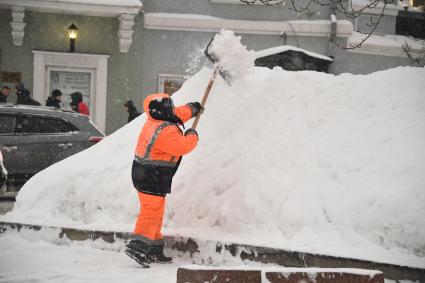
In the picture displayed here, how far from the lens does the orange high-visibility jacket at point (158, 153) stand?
228 inches

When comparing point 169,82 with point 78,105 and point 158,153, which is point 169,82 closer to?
point 78,105

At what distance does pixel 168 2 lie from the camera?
55.5ft

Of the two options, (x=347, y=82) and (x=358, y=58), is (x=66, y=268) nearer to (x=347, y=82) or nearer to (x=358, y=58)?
(x=347, y=82)

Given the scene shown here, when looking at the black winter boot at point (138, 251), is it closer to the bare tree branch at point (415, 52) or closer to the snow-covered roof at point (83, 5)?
the bare tree branch at point (415, 52)

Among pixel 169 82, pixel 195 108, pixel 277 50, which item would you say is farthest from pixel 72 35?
pixel 195 108

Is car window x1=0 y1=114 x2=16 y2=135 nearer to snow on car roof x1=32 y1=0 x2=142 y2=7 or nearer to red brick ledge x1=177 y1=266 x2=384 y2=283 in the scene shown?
snow on car roof x1=32 y1=0 x2=142 y2=7

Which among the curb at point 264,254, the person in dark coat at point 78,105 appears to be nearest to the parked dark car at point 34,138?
the person in dark coat at point 78,105

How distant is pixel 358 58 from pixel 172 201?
12.1m

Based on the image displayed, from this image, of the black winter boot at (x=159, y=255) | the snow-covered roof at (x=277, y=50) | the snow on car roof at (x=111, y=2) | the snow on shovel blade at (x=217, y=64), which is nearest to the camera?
the black winter boot at (x=159, y=255)

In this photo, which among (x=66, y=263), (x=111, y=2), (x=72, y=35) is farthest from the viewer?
(x=72, y=35)

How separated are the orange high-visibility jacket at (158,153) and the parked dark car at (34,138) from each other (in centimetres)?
554

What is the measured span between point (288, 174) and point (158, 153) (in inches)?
50.3

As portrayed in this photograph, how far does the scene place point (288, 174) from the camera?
617 cm

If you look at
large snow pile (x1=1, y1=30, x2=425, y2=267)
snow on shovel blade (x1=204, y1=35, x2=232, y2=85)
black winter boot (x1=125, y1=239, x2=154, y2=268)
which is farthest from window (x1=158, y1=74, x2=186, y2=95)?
black winter boot (x1=125, y1=239, x2=154, y2=268)
